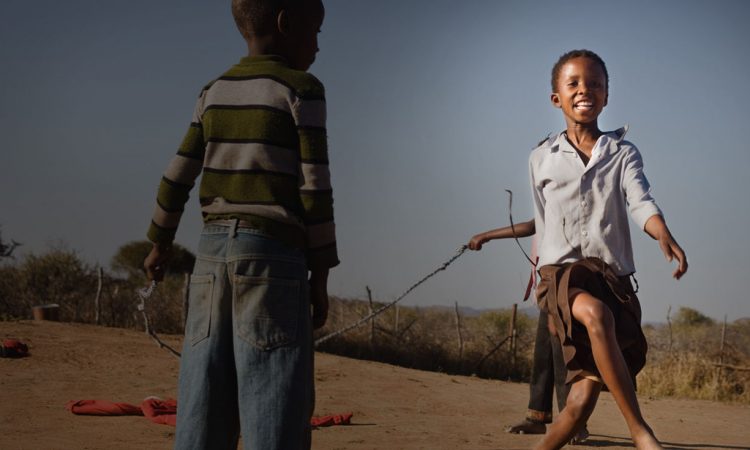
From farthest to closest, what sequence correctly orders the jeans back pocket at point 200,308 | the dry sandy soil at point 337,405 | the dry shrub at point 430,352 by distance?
the dry shrub at point 430,352 < the dry sandy soil at point 337,405 < the jeans back pocket at point 200,308

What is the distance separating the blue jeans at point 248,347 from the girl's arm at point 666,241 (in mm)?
1707

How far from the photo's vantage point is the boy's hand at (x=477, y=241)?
491 centimetres

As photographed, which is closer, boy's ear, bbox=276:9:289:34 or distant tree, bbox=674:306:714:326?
boy's ear, bbox=276:9:289:34

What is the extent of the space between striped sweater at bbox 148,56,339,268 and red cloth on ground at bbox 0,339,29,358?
1027 centimetres

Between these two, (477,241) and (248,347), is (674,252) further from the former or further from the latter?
(248,347)

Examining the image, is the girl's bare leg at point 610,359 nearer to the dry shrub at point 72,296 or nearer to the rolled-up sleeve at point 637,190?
the rolled-up sleeve at point 637,190

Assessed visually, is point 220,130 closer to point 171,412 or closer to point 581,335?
point 581,335

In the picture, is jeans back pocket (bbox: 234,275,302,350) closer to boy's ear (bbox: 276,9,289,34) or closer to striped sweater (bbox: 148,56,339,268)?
striped sweater (bbox: 148,56,339,268)

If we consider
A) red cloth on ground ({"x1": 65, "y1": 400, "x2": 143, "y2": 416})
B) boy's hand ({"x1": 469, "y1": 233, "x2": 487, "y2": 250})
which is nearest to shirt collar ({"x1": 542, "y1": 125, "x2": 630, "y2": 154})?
boy's hand ({"x1": 469, "y1": 233, "x2": 487, "y2": 250})

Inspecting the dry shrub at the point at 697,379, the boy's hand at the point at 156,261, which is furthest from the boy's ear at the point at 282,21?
the dry shrub at the point at 697,379

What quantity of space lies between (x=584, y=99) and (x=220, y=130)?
2.00 metres

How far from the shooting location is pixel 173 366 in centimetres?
1255

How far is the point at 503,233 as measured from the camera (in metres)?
4.83

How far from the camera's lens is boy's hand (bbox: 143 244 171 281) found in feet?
→ 11.2
